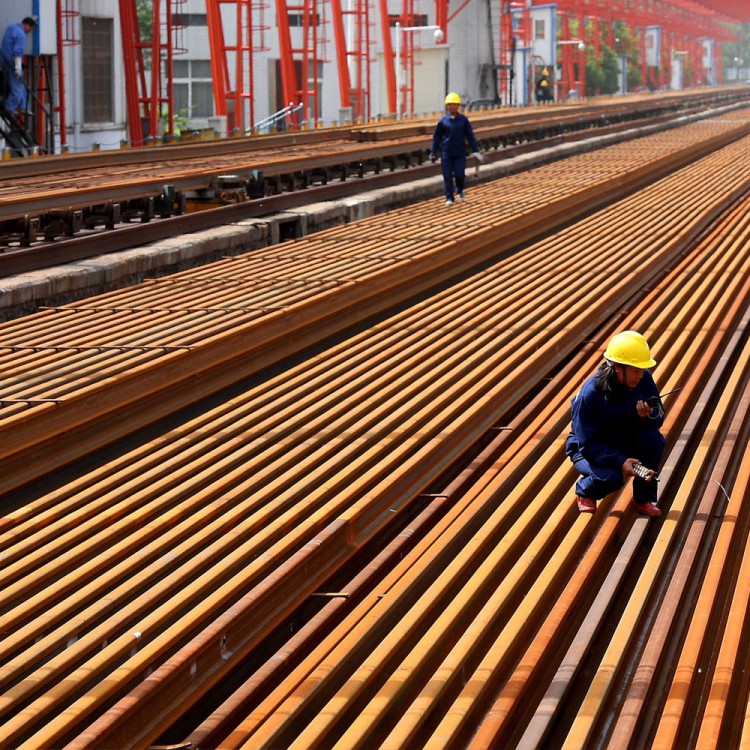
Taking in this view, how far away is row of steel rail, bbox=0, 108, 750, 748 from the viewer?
364cm

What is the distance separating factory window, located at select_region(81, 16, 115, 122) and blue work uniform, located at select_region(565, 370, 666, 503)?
27239mm

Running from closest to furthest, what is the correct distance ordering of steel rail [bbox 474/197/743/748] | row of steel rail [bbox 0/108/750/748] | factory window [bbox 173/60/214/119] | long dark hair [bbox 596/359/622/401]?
1. steel rail [bbox 474/197/743/748]
2. row of steel rail [bbox 0/108/750/748]
3. long dark hair [bbox 596/359/622/401]
4. factory window [bbox 173/60/214/119]

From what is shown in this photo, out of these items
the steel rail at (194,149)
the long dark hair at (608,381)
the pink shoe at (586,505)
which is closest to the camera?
the long dark hair at (608,381)

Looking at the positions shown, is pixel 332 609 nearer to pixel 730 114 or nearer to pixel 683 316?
pixel 683 316

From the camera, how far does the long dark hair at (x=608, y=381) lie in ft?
16.5

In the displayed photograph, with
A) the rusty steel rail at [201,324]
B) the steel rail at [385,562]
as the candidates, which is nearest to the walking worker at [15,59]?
the rusty steel rail at [201,324]

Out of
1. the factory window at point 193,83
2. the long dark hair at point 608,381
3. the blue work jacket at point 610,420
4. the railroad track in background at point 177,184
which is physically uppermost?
the factory window at point 193,83

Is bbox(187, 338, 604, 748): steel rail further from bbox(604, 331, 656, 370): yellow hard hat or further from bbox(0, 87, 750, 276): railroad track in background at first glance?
bbox(0, 87, 750, 276): railroad track in background

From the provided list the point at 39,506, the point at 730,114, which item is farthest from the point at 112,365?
the point at 730,114

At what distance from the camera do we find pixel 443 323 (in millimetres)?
8703

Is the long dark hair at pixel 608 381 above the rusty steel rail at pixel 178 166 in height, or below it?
below

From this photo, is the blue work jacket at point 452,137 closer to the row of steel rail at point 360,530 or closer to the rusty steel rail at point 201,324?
the rusty steel rail at point 201,324

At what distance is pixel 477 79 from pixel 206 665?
54.2 meters

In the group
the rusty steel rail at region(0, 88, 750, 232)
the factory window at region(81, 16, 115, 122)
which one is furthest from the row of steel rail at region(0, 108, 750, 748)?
the factory window at region(81, 16, 115, 122)
